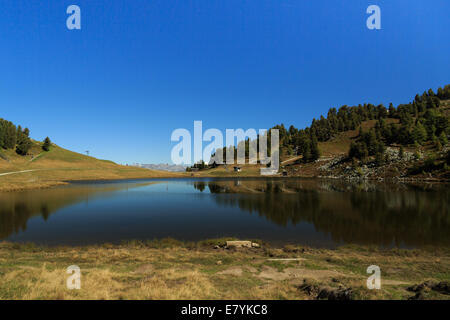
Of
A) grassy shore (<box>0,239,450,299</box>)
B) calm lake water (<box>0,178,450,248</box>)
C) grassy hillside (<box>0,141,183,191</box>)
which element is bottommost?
calm lake water (<box>0,178,450,248</box>)

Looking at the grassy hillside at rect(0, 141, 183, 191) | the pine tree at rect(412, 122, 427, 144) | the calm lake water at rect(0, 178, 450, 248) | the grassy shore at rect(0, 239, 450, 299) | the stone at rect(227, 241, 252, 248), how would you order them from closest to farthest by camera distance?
1. the grassy shore at rect(0, 239, 450, 299)
2. the stone at rect(227, 241, 252, 248)
3. the calm lake water at rect(0, 178, 450, 248)
4. the grassy hillside at rect(0, 141, 183, 191)
5. the pine tree at rect(412, 122, 427, 144)

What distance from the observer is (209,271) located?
12789 mm

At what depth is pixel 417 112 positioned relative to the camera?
177875mm

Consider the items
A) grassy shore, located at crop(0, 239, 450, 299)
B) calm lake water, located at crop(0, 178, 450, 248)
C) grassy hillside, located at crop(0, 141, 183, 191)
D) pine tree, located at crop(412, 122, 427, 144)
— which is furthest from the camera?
pine tree, located at crop(412, 122, 427, 144)

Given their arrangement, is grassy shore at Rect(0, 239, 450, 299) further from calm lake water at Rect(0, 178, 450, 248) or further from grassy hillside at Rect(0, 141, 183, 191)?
grassy hillside at Rect(0, 141, 183, 191)

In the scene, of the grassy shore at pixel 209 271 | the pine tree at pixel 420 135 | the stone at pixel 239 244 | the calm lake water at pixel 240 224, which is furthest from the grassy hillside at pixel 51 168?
the pine tree at pixel 420 135

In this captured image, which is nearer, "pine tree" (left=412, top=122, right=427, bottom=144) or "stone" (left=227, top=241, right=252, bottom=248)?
"stone" (left=227, top=241, right=252, bottom=248)

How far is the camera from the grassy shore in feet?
29.3

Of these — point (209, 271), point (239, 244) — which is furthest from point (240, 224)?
point (209, 271)

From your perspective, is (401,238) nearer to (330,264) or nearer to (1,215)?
(330,264)

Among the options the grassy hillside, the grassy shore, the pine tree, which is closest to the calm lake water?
the grassy shore

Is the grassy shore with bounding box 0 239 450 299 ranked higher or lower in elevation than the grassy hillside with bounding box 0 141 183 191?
lower
